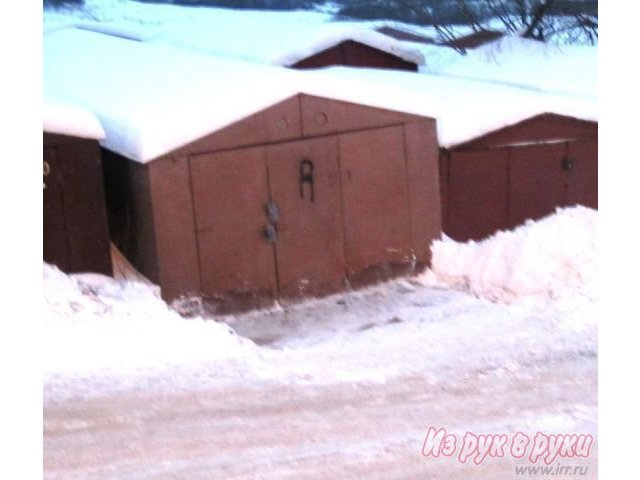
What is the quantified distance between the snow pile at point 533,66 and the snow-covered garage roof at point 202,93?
0.72 meters

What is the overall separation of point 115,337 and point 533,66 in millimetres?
7228

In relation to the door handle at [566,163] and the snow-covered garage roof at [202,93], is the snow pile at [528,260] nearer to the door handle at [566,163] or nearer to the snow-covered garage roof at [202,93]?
the door handle at [566,163]

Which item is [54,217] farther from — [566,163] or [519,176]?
[566,163]

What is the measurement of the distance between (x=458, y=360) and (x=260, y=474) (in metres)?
1.62

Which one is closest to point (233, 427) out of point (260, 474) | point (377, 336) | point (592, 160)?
point (260, 474)

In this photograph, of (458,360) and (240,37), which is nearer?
(458,360)

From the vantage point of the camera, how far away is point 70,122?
5945 mm

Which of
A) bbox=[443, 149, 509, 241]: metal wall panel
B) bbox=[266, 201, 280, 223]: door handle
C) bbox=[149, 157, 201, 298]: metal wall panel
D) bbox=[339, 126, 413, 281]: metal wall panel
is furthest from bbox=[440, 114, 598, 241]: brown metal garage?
bbox=[149, 157, 201, 298]: metal wall panel

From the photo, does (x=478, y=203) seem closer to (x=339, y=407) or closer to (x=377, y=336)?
(x=377, y=336)

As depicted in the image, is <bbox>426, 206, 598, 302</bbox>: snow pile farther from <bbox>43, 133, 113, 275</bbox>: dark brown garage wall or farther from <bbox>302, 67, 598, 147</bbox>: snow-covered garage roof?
<bbox>43, 133, 113, 275</bbox>: dark brown garage wall

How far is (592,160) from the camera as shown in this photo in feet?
25.1

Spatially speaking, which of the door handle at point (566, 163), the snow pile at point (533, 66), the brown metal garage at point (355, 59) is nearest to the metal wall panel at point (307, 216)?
the door handle at point (566, 163)

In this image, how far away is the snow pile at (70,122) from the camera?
588 cm

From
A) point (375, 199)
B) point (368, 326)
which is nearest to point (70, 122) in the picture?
point (375, 199)
